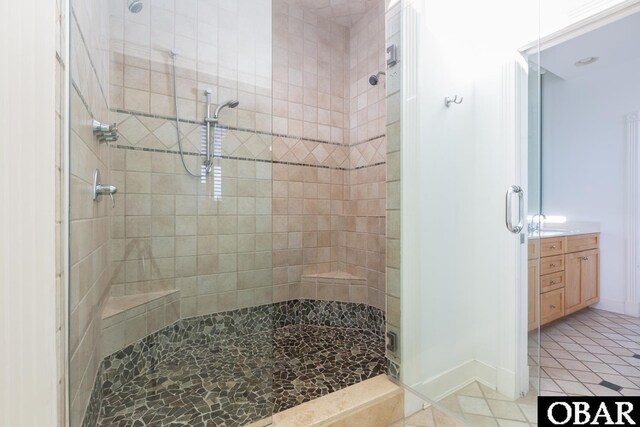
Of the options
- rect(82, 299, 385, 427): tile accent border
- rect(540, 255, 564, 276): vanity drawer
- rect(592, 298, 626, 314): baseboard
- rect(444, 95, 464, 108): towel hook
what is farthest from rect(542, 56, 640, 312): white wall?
rect(82, 299, 385, 427): tile accent border

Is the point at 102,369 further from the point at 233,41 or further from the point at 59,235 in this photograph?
the point at 233,41

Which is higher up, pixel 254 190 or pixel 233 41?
pixel 233 41

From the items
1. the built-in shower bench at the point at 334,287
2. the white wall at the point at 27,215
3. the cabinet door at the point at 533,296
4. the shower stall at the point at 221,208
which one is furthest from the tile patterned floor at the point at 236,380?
the cabinet door at the point at 533,296

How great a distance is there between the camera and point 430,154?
1.56 m

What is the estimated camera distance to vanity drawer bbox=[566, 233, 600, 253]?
2039 mm

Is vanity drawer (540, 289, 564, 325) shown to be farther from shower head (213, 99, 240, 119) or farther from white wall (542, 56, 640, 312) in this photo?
shower head (213, 99, 240, 119)

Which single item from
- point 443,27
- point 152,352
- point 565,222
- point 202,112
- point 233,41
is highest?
point 233,41

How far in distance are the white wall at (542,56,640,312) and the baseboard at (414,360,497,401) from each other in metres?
1.08

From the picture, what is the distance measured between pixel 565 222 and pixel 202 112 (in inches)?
99.3

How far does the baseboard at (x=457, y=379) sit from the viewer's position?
1.53 metres

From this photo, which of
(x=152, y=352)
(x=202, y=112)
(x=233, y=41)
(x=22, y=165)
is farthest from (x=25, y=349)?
(x=233, y=41)

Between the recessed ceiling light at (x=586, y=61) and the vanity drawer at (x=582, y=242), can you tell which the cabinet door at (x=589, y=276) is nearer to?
the vanity drawer at (x=582, y=242)

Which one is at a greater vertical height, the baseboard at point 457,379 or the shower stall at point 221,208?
the shower stall at point 221,208

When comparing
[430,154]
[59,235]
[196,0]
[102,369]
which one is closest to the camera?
[59,235]
